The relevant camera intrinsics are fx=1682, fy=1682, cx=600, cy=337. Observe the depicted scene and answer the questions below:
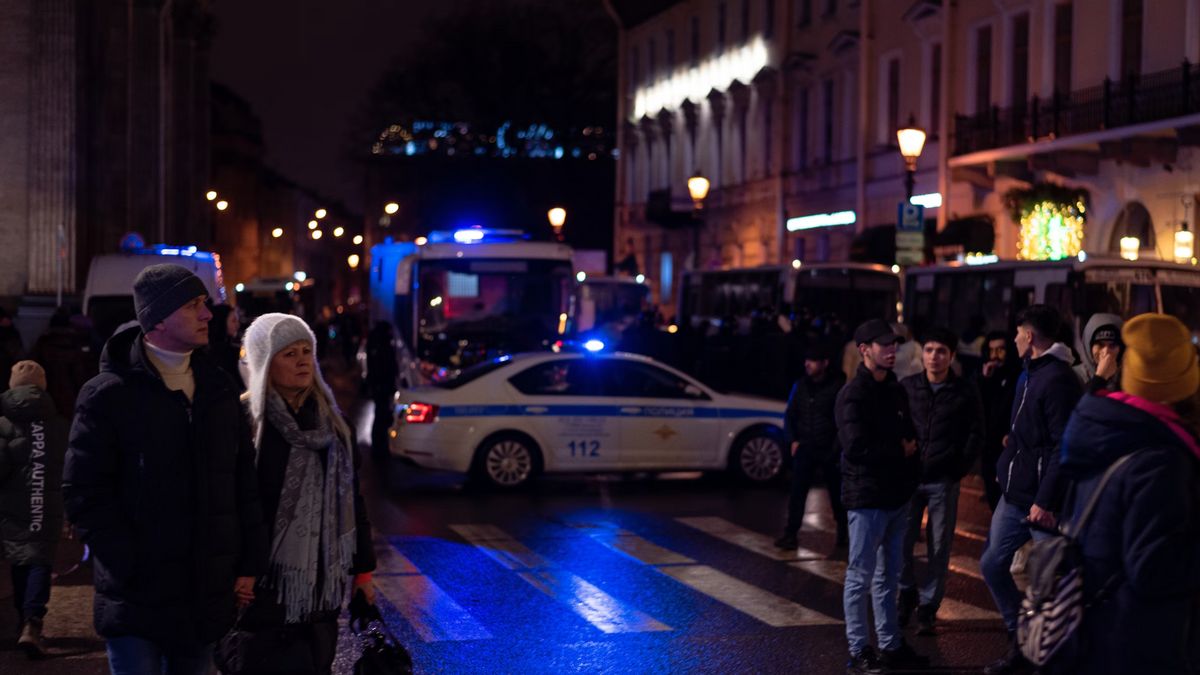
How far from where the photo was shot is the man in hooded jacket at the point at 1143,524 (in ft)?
16.3

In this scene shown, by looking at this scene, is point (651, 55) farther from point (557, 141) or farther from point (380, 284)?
point (380, 284)

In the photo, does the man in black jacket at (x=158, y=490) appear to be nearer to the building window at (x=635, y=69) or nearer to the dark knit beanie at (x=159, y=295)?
the dark knit beanie at (x=159, y=295)

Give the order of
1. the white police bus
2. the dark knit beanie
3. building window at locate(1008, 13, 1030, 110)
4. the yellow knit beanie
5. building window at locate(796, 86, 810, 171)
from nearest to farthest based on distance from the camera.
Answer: the yellow knit beanie, the dark knit beanie, the white police bus, building window at locate(1008, 13, 1030, 110), building window at locate(796, 86, 810, 171)

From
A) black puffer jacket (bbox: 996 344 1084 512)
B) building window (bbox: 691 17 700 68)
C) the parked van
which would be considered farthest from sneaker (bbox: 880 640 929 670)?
building window (bbox: 691 17 700 68)

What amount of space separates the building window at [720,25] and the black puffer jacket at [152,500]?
49741mm

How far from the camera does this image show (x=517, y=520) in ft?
50.7

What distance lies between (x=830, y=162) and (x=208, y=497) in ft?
134

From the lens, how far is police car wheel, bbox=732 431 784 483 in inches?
718

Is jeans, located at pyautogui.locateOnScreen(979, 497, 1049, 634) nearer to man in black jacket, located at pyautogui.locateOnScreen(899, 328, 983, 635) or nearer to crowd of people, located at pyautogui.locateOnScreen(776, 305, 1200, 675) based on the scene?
crowd of people, located at pyautogui.locateOnScreen(776, 305, 1200, 675)

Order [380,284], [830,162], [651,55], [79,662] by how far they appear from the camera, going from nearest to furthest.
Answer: [79,662] → [380,284] → [830,162] → [651,55]

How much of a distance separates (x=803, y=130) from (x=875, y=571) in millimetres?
39904

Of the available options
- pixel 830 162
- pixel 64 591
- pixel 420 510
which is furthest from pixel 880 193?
pixel 64 591

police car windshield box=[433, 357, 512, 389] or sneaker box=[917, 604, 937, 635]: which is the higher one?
police car windshield box=[433, 357, 512, 389]

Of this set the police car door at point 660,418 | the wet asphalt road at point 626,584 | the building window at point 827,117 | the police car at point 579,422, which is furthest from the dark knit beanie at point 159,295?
the building window at point 827,117
